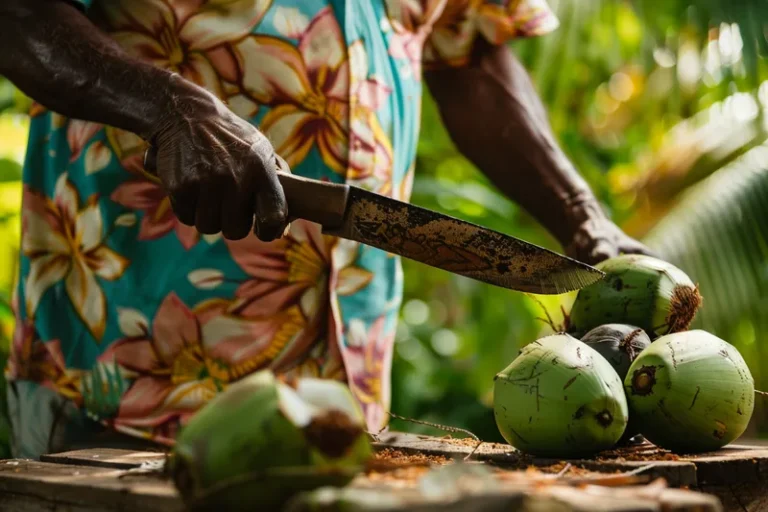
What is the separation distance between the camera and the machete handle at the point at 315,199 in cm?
141

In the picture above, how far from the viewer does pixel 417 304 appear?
6281mm

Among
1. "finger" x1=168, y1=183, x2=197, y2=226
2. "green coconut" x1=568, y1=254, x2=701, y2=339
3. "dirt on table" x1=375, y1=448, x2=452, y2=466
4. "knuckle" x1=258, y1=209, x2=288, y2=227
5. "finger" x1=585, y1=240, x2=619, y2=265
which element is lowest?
"dirt on table" x1=375, y1=448, x2=452, y2=466

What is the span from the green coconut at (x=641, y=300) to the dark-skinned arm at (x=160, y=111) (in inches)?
23.5

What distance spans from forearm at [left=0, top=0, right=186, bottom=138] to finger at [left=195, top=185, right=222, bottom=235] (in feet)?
0.59

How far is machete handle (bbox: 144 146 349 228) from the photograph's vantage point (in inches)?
55.6

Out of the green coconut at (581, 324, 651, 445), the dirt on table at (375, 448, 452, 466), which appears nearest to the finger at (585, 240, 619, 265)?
the green coconut at (581, 324, 651, 445)

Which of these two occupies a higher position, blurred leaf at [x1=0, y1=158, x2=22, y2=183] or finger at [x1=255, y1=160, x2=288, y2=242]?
blurred leaf at [x1=0, y1=158, x2=22, y2=183]

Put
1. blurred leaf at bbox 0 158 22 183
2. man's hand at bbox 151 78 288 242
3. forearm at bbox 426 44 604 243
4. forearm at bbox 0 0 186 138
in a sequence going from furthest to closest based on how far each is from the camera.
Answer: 1. blurred leaf at bbox 0 158 22 183
2. forearm at bbox 426 44 604 243
3. forearm at bbox 0 0 186 138
4. man's hand at bbox 151 78 288 242

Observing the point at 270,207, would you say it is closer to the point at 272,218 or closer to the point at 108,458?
the point at 272,218

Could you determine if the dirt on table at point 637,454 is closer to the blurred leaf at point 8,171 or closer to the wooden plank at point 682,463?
the wooden plank at point 682,463

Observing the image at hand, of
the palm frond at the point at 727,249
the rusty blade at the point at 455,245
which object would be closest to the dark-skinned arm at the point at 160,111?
the rusty blade at the point at 455,245

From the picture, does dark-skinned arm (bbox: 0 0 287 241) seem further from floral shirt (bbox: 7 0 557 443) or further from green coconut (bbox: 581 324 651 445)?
green coconut (bbox: 581 324 651 445)

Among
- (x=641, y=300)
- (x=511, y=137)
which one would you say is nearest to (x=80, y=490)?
(x=641, y=300)

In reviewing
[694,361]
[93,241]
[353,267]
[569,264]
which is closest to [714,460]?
[694,361]
